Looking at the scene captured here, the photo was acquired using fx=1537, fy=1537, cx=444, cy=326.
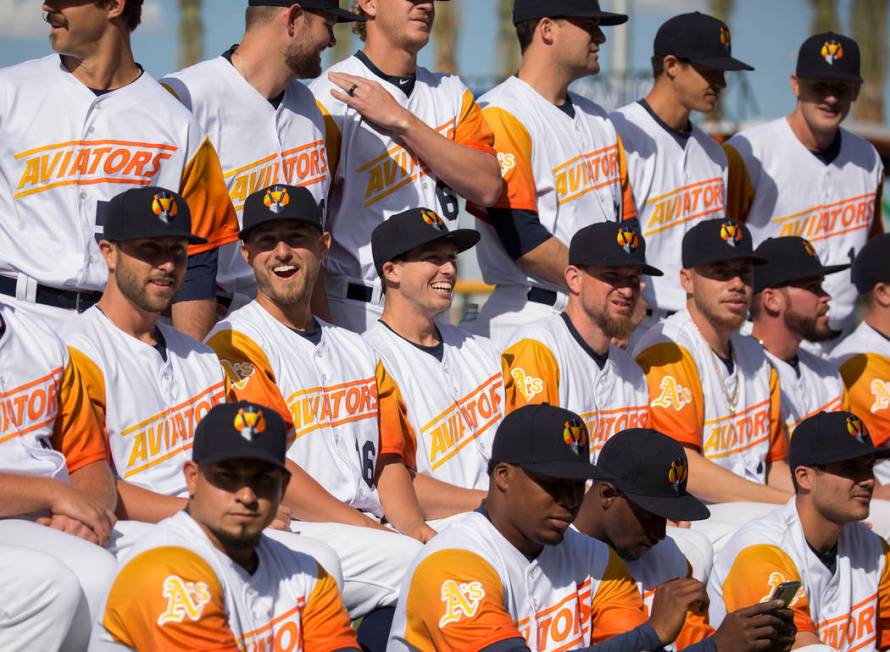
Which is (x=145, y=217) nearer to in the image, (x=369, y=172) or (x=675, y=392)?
(x=369, y=172)

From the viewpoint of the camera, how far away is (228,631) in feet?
13.4

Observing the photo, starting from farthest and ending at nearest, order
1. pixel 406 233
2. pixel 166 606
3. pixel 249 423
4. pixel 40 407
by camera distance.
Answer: pixel 406 233 → pixel 40 407 → pixel 249 423 → pixel 166 606

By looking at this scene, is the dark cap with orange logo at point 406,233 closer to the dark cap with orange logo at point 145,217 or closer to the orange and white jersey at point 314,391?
the orange and white jersey at point 314,391

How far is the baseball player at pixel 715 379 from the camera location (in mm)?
6648

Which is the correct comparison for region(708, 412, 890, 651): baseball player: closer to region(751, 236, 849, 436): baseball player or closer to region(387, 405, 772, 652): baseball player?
region(387, 405, 772, 652): baseball player

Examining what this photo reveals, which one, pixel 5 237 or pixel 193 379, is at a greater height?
pixel 5 237

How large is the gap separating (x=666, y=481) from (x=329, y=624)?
1.48 metres

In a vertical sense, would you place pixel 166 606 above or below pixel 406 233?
below

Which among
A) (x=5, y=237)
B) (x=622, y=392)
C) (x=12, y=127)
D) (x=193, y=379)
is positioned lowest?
(x=622, y=392)

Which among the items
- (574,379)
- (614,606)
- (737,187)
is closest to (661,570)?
(614,606)

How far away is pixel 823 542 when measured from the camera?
5.73m

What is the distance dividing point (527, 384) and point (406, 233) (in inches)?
32.4

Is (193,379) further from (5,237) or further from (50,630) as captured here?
(50,630)

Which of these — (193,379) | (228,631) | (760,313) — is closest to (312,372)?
(193,379)
